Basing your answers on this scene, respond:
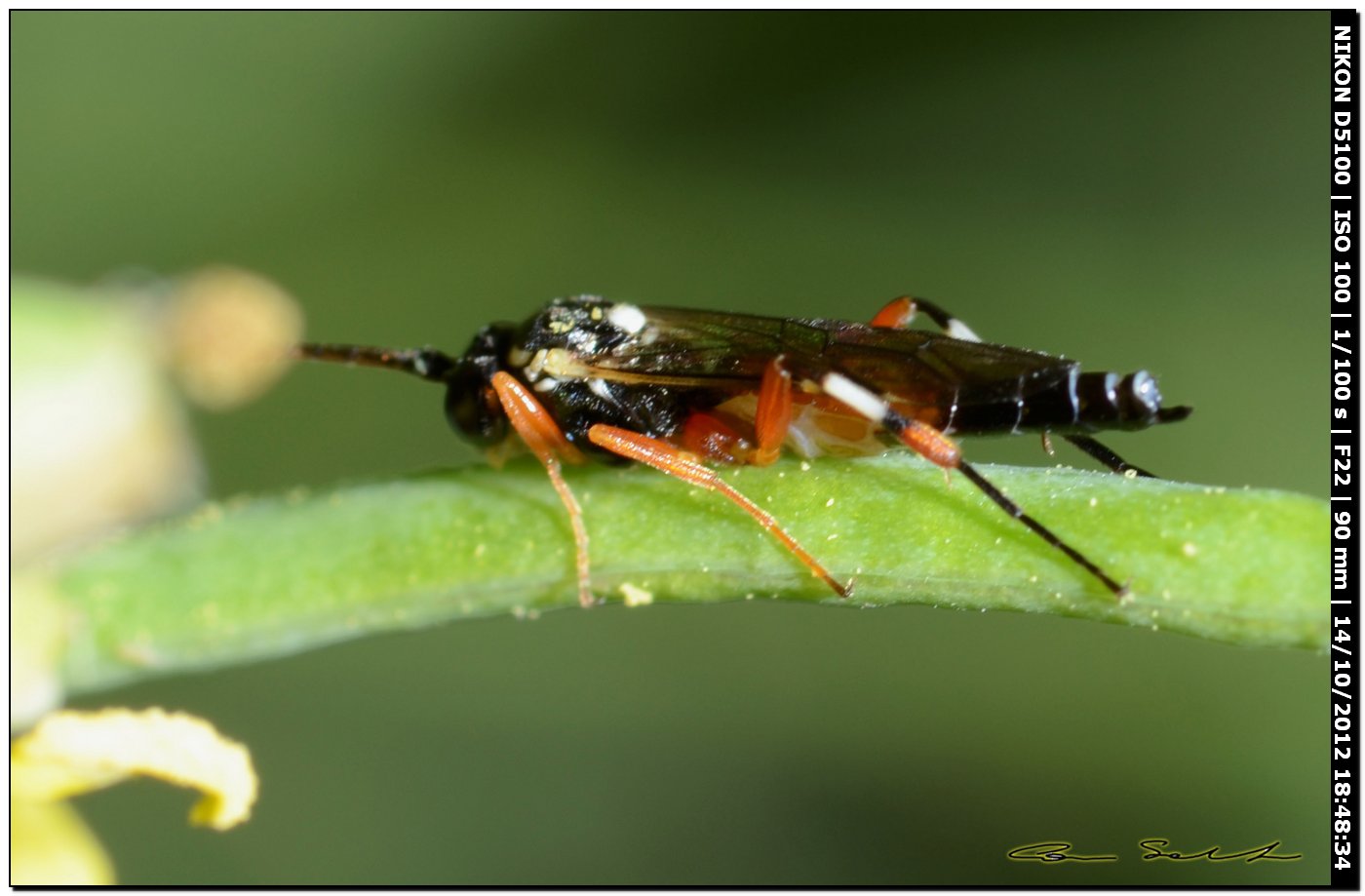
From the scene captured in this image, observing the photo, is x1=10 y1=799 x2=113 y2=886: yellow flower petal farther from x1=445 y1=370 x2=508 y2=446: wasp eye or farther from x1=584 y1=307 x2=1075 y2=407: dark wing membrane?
x1=584 y1=307 x2=1075 y2=407: dark wing membrane

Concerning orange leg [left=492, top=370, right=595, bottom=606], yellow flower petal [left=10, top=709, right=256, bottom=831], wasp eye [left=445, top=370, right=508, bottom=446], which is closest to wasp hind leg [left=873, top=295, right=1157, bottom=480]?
orange leg [left=492, top=370, right=595, bottom=606]

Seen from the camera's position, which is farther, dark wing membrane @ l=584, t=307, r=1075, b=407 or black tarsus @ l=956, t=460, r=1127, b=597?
dark wing membrane @ l=584, t=307, r=1075, b=407

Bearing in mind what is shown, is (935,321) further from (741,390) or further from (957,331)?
(741,390)

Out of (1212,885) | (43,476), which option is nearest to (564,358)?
(43,476)

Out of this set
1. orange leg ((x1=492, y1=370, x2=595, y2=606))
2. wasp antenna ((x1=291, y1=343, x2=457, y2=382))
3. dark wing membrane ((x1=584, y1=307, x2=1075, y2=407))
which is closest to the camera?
dark wing membrane ((x1=584, y1=307, x2=1075, y2=407))

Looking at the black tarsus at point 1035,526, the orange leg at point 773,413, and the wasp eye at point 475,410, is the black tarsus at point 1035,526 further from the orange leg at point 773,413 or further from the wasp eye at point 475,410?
the wasp eye at point 475,410

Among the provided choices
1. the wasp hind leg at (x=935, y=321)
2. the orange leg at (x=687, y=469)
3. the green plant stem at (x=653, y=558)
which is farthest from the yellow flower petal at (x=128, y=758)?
the wasp hind leg at (x=935, y=321)
